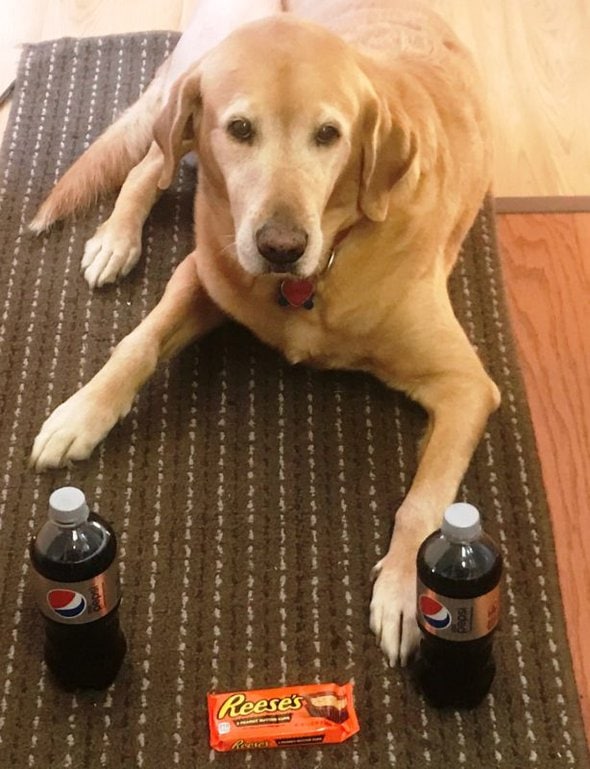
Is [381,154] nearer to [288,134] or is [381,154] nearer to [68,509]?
[288,134]

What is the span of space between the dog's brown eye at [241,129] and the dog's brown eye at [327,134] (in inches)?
4.0

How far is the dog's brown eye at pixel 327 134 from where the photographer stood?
1620 millimetres

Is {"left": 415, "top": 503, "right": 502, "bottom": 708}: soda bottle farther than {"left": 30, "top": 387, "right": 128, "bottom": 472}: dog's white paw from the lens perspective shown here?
No

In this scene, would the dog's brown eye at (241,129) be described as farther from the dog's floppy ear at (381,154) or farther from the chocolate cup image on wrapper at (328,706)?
the chocolate cup image on wrapper at (328,706)

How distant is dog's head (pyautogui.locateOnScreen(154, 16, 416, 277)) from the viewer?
5.27 feet

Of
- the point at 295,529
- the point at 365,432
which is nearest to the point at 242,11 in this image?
the point at 365,432

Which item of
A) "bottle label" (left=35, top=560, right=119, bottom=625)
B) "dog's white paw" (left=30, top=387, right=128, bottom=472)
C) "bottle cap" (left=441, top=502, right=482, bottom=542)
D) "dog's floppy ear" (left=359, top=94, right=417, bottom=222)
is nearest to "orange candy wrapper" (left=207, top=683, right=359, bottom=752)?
"bottle label" (left=35, top=560, right=119, bottom=625)

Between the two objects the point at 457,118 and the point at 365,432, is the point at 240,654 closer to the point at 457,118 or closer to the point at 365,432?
the point at 365,432

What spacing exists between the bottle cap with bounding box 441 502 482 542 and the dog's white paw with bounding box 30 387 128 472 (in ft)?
2.44

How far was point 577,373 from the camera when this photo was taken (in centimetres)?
212

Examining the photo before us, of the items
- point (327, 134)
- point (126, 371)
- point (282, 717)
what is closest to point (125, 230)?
point (126, 371)

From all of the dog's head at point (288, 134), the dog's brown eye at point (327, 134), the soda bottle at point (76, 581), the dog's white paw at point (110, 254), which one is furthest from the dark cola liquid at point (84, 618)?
the dog's white paw at point (110, 254)

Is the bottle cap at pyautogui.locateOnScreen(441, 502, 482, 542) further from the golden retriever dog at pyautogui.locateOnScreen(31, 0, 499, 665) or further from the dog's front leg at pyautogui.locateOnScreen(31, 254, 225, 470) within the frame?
Result: the dog's front leg at pyautogui.locateOnScreen(31, 254, 225, 470)

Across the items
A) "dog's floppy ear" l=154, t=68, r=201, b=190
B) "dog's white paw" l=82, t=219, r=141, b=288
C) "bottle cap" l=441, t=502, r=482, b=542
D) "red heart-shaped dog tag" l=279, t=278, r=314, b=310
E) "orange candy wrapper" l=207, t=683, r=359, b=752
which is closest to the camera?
"bottle cap" l=441, t=502, r=482, b=542
